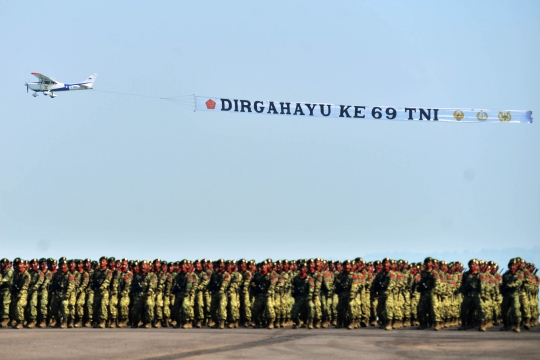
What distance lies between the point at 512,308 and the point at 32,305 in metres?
13.2

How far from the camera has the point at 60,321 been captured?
→ 2781cm

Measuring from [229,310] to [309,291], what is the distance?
2.41m

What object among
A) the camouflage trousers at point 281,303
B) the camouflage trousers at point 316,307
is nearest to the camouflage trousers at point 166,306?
the camouflage trousers at point 281,303

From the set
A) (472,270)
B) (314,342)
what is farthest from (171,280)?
(472,270)

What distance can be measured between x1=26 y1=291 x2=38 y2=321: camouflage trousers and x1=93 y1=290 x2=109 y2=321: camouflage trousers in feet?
5.52

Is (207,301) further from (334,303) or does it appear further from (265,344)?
(265,344)

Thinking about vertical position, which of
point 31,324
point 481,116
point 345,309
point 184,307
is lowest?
point 31,324

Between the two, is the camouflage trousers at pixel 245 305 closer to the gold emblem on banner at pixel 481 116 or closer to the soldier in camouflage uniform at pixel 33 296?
the soldier in camouflage uniform at pixel 33 296

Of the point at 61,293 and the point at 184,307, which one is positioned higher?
the point at 61,293

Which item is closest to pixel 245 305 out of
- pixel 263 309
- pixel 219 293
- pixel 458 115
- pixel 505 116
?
pixel 263 309

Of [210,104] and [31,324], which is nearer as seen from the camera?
[31,324]

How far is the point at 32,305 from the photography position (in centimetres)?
2730

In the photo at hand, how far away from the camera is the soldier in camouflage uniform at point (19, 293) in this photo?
89.1 ft

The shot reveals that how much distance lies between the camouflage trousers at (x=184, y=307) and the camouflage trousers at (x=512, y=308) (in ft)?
28.5
